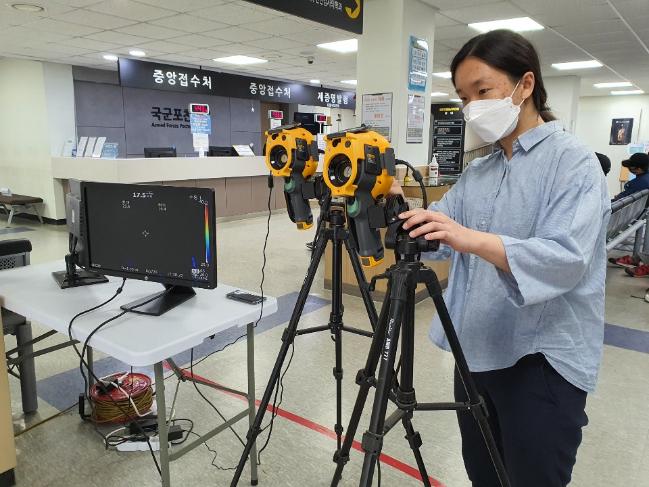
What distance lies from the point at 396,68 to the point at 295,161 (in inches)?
110

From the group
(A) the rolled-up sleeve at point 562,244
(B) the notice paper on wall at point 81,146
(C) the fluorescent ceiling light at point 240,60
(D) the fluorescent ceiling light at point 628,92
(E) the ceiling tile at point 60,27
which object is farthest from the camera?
(D) the fluorescent ceiling light at point 628,92

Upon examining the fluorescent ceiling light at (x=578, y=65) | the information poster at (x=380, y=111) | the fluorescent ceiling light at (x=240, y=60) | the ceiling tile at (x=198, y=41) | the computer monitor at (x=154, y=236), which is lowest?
the computer monitor at (x=154, y=236)

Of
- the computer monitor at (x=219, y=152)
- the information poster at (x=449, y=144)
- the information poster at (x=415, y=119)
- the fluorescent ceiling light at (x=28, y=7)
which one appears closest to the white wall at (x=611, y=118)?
the information poster at (x=449, y=144)

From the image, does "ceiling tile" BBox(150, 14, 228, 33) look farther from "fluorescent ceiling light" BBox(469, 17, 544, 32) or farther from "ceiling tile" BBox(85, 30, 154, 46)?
"fluorescent ceiling light" BBox(469, 17, 544, 32)

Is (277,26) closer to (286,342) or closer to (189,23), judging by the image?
(189,23)

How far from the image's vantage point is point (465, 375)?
103 centimetres

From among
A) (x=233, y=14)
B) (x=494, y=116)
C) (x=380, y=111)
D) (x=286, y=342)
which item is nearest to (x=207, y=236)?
(x=286, y=342)

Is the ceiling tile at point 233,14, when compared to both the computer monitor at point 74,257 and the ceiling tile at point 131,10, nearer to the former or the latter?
the ceiling tile at point 131,10

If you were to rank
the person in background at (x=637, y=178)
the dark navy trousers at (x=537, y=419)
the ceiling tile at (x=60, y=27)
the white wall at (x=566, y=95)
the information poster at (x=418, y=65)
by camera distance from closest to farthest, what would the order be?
the dark navy trousers at (x=537, y=419), the information poster at (x=418, y=65), the ceiling tile at (x=60, y=27), the person in background at (x=637, y=178), the white wall at (x=566, y=95)

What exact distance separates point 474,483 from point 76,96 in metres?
8.23

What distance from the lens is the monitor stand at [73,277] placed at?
191 centimetres

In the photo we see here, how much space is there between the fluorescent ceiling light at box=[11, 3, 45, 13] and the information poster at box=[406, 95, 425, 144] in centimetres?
342

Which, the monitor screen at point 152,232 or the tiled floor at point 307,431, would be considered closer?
the monitor screen at point 152,232

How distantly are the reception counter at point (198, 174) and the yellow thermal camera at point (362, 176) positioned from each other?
5.29m
